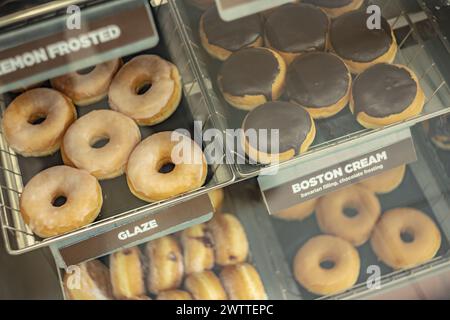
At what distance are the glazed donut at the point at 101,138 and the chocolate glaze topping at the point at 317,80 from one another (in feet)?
1.29

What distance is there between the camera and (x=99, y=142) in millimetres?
1243

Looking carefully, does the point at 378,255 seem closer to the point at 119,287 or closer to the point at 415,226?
the point at 415,226

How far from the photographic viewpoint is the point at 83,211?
106 centimetres

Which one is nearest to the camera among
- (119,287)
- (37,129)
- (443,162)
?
(37,129)

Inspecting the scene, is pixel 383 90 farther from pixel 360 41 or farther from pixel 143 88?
pixel 143 88

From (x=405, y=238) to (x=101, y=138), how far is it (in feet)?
2.77

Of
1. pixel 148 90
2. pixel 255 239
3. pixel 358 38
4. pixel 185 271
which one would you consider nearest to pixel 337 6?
pixel 358 38

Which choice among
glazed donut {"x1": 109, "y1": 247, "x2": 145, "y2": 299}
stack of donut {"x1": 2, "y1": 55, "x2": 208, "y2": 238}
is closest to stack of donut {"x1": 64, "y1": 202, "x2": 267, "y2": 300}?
glazed donut {"x1": 109, "y1": 247, "x2": 145, "y2": 299}

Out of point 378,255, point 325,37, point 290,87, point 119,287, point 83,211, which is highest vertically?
point 325,37

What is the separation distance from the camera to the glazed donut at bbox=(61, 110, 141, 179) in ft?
3.73

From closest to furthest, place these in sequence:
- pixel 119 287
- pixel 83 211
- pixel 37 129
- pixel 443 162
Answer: pixel 83 211 → pixel 37 129 → pixel 119 287 → pixel 443 162

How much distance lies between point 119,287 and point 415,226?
2.62 feet

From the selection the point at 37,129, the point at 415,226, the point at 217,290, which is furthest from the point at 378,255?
the point at 37,129

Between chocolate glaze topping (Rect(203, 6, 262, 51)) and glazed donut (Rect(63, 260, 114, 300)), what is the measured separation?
→ 2.16ft
